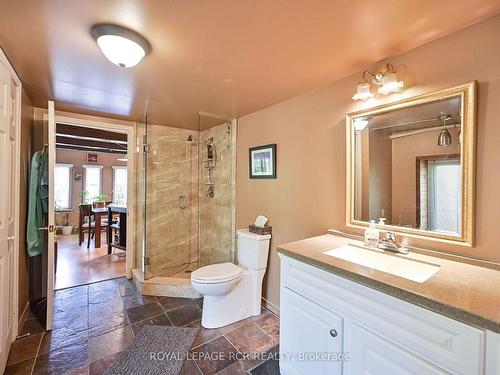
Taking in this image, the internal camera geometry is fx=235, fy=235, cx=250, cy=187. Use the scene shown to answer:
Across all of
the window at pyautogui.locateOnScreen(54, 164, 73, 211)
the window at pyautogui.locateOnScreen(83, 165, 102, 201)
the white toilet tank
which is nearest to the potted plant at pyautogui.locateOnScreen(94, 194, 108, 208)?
the window at pyautogui.locateOnScreen(83, 165, 102, 201)

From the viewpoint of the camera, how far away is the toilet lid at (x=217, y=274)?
6.77 feet

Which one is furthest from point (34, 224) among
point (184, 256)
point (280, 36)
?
point (280, 36)

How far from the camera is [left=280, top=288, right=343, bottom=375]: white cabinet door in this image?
1238mm

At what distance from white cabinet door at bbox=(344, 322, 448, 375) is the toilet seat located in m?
1.17

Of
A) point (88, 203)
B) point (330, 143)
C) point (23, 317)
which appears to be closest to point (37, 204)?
point (23, 317)

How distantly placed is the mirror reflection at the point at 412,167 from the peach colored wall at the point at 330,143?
0.33 feet

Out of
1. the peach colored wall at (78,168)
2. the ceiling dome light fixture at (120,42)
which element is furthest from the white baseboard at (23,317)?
the peach colored wall at (78,168)

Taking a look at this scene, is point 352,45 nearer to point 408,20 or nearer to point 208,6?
point 408,20

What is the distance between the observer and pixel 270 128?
8.24 ft

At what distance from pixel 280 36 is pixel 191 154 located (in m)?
2.56

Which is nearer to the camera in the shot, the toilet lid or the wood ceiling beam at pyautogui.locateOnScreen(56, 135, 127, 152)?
the toilet lid

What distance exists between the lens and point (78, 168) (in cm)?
659

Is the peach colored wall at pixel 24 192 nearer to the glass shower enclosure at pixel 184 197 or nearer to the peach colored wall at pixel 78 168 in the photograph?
the glass shower enclosure at pixel 184 197

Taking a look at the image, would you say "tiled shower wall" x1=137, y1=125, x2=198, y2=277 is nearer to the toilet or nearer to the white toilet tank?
the toilet
